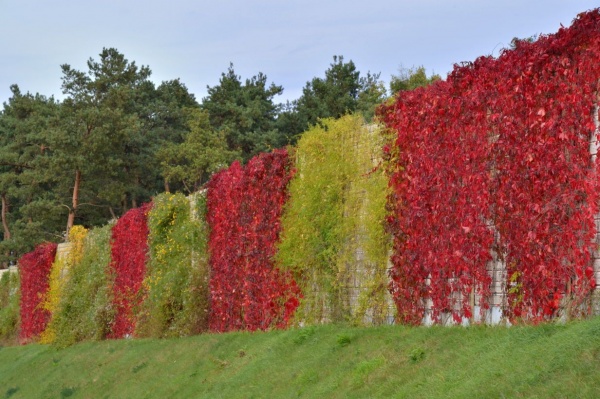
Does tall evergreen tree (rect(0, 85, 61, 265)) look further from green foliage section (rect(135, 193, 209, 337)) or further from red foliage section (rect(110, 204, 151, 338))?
green foliage section (rect(135, 193, 209, 337))

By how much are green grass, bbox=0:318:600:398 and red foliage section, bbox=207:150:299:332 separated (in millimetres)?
→ 519

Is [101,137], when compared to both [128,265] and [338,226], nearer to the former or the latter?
[128,265]

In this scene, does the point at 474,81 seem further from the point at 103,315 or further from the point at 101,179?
the point at 101,179

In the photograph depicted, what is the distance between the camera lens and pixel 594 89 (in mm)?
7328

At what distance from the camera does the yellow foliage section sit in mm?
23734

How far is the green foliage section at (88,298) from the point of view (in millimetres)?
20469

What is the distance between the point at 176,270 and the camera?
16.5 m

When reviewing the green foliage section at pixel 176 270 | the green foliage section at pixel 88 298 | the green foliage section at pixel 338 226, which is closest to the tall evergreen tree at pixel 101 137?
the green foliage section at pixel 88 298

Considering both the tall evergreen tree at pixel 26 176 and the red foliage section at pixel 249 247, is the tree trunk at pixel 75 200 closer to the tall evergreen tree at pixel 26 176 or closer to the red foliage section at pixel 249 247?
the tall evergreen tree at pixel 26 176

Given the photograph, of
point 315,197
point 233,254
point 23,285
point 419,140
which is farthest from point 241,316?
point 23,285

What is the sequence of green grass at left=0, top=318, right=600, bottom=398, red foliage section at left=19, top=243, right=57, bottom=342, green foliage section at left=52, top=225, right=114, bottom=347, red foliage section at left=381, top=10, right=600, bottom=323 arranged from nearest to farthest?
green grass at left=0, top=318, right=600, bottom=398
red foliage section at left=381, top=10, right=600, bottom=323
green foliage section at left=52, top=225, right=114, bottom=347
red foliage section at left=19, top=243, right=57, bottom=342

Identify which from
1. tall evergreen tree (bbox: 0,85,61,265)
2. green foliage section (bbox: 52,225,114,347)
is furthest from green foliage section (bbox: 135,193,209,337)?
tall evergreen tree (bbox: 0,85,61,265)

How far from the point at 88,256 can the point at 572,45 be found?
17.4m

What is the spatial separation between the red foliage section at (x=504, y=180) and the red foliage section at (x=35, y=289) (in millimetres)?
18424
